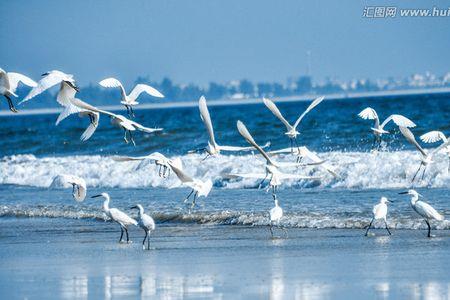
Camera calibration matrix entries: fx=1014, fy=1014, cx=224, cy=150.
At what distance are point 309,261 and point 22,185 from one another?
15.8 meters

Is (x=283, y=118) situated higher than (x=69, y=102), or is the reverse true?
(x=69, y=102)

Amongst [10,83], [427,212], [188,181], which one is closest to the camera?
[10,83]

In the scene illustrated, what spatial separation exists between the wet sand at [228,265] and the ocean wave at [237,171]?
9.21 feet

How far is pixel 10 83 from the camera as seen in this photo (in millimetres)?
13383

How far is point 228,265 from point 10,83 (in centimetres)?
413

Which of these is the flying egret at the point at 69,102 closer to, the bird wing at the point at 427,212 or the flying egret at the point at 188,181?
the flying egret at the point at 188,181

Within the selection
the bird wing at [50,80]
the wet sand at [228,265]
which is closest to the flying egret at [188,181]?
the wet sand at [228,265]

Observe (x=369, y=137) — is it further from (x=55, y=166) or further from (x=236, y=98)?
(x=236, y=98)

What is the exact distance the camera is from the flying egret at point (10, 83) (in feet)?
43.2

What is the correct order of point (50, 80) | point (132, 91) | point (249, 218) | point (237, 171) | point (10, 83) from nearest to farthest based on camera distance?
point (50, 80) → point (10, 83) → point (132, 91) → point (249, 218) → point (237, 171)

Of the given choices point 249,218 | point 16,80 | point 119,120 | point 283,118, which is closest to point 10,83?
point 16,80

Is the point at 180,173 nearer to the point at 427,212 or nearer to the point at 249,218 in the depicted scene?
the point at 249,218

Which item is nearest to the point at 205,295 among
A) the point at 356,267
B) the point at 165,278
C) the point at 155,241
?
the point at 165,278

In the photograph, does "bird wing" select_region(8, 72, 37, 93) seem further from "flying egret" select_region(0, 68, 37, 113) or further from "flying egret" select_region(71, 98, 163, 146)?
"flying egret" select_region(71, 98, 163, 146)
